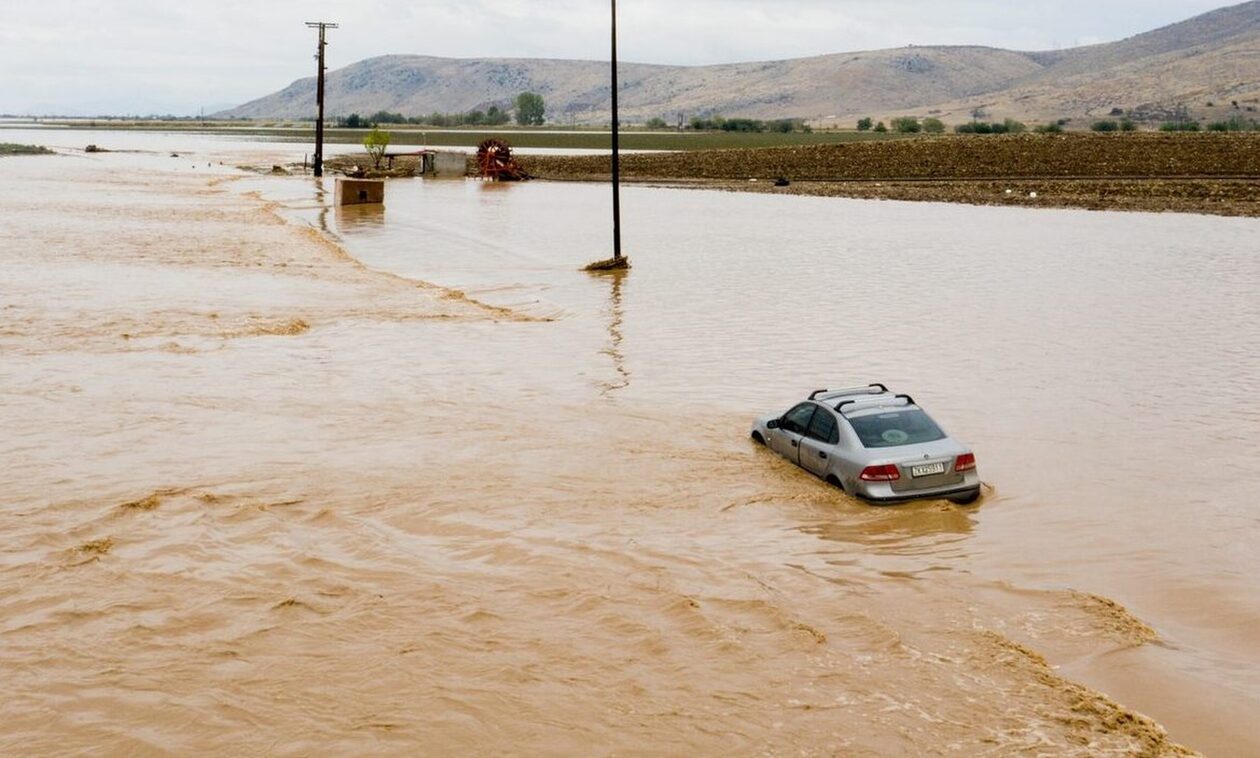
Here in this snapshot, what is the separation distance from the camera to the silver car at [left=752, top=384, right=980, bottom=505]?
48.6 ft

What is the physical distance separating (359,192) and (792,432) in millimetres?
49127

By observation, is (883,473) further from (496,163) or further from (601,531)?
(496,163)

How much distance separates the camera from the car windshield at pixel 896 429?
49.8ft

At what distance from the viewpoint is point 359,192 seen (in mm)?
62250

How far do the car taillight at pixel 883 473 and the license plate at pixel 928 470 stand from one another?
199 millimetres

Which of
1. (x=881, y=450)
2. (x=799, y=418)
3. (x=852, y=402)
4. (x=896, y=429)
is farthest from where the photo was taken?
(x=799, y=418)

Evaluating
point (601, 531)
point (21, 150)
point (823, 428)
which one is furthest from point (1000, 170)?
point (21, 150)

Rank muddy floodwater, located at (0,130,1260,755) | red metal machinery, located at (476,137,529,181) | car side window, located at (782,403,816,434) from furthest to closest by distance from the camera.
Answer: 1. red metal machinery, located at (476,137,529,181)
2. car side window, located at (782,403,816,434)
3. muddy floodwater, located at (0,130,1260,755)

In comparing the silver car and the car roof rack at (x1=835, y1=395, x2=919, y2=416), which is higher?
the car roof rack at (x1=835, y1=395, x2=919, y2=416)

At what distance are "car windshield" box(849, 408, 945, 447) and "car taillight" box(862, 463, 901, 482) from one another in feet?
1.47

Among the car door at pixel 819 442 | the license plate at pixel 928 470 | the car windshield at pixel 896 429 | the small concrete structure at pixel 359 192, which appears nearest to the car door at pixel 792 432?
the car door at pixel 819 442

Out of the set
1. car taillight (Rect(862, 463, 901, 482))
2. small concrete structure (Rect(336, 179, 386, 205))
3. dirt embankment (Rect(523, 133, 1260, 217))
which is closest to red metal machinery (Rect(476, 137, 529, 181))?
dirt embankment (Rect(523, 133, 1260, 217))

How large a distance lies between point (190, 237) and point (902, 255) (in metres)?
25.6

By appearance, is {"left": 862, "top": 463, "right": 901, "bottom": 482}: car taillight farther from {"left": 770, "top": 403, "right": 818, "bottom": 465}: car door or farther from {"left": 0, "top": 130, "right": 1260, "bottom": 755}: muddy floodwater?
{"left": 770, "top": 403, "right": 818, "bottom": 465}: car door
